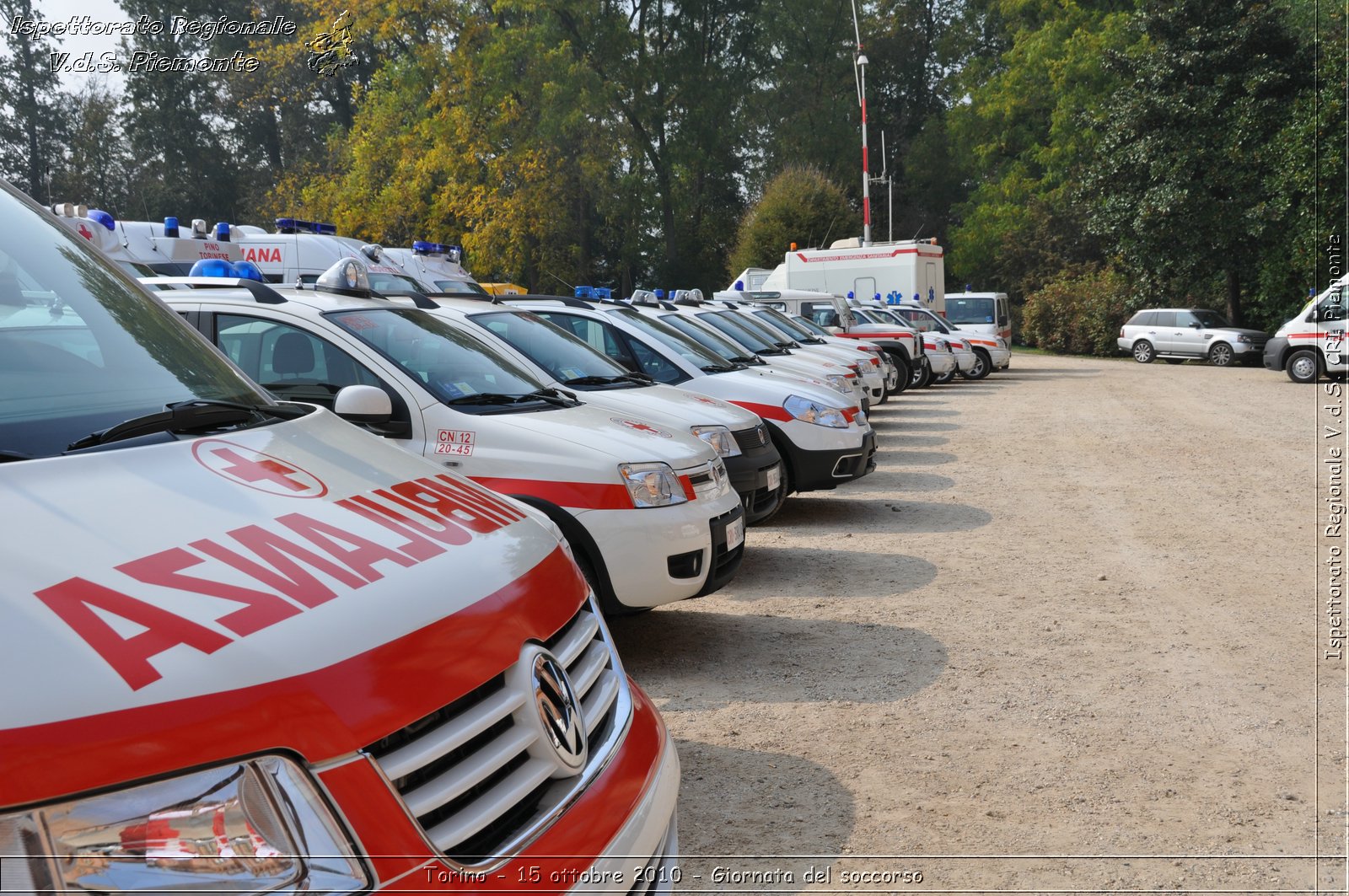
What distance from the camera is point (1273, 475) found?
402 inches

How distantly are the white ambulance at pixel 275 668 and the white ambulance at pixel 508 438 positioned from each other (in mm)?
2545

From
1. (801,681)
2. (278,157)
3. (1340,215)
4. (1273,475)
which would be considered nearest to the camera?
(801,681)

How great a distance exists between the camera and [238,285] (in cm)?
575

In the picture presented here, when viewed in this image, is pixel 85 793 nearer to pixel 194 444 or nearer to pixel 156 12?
pixel 194 444

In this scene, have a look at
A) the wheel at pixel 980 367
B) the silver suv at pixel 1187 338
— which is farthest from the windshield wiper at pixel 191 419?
the silver suv at pixel 1187 338

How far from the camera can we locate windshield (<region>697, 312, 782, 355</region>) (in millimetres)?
12508

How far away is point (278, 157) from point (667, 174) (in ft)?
58.8

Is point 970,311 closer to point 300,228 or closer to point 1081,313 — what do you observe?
point 1081,313

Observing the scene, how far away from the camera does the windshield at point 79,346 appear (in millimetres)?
2240

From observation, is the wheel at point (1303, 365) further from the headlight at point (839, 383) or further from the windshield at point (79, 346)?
the windshield at point (79, 346)

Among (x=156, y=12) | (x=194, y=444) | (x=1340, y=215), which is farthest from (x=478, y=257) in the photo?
(x=194, y=444)

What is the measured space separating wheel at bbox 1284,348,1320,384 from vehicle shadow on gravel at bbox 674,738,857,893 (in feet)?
68.6

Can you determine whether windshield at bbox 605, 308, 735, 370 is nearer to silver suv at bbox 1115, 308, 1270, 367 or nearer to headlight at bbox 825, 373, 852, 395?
headlight at bbox 825, 373, 852, 395

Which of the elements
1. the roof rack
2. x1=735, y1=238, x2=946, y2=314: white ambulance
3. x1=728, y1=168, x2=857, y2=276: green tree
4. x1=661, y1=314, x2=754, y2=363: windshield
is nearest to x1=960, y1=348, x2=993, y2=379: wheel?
x1=735, y1=238, x2=946, y2=314: white ambulance
